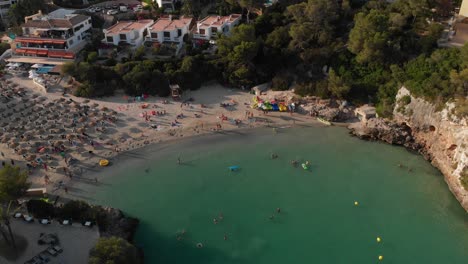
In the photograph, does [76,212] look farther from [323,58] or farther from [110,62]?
[323,58]

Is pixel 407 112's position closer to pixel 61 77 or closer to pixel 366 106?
pixel 366 106

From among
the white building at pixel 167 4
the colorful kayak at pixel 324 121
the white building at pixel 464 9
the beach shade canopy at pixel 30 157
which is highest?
the white building at pixel 464 9

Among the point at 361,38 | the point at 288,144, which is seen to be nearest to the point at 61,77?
the point at 288,144

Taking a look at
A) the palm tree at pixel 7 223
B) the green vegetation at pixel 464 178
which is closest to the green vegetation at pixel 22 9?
the palm tree at pixel 7 223

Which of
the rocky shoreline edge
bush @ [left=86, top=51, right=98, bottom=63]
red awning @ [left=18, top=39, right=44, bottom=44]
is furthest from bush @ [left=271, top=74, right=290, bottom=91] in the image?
red awning @ [left=18, top=39, right=44, bottom=44]

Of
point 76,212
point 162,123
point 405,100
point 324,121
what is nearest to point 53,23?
point 162,123

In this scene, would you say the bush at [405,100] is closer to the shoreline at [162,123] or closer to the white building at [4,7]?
the shoreline at [162,123]
